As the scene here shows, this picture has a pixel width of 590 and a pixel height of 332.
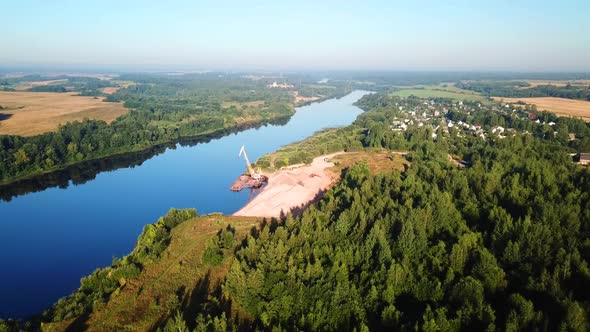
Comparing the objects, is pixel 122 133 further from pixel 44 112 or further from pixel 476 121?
pixel 476 121

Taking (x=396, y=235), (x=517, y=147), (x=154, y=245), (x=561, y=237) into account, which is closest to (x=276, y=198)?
(x=154, y=245)

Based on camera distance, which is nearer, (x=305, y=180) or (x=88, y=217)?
(x=88, y=217)

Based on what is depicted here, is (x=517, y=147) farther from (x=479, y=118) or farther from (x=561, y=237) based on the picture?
(x=479, y=118)

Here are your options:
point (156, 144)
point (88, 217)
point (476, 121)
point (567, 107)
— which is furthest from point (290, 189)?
point (567, 107)

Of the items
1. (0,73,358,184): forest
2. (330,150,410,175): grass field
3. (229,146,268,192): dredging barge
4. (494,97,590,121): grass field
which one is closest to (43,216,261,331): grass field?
(229,146,268,192): dredging barge

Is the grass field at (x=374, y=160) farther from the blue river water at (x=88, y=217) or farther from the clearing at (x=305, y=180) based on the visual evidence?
the blue river water at (x=88, y=217)

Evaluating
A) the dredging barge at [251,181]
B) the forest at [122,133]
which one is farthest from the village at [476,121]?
the forest at [122,133]

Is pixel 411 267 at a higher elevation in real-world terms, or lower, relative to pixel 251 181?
higher

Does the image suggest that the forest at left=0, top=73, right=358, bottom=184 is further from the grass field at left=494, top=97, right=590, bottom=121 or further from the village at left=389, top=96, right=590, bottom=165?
the grass field at left=494, top=97, right=590, bottom=121
